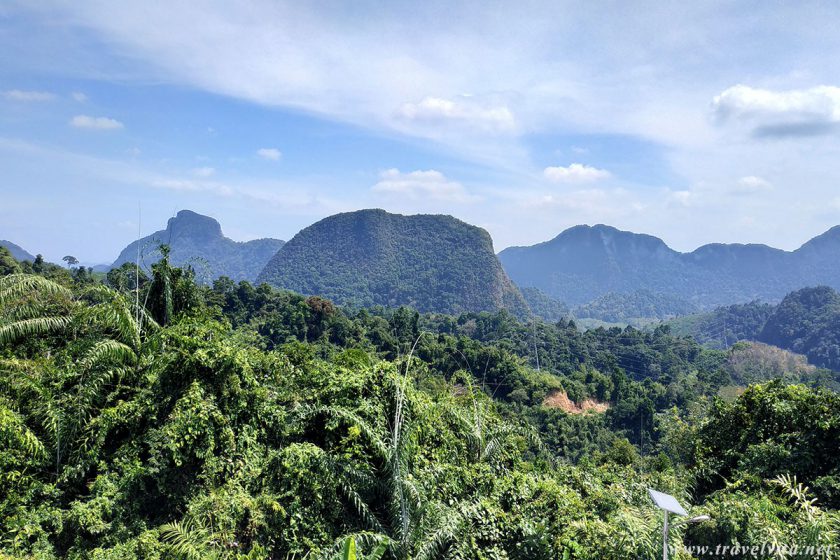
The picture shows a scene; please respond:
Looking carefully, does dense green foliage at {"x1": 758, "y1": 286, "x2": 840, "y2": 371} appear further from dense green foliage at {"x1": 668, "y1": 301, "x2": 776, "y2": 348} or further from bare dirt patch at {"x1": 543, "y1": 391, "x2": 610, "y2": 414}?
bare dirt patch at {"x1": 543, "y1": 391, "x2": 610, "y2": 414}

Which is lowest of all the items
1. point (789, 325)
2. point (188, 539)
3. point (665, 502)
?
point (789, 325)

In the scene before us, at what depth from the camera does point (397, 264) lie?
15088cm

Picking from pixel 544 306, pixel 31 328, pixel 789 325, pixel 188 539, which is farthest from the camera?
pixel 544 306

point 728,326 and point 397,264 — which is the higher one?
point 397,264

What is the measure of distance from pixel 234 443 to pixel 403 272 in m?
142

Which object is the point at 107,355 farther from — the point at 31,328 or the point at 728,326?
the point at 728,326

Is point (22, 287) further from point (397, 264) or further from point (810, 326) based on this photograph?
point (397, 264)

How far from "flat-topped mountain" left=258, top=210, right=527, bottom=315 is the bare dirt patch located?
82.4 metres

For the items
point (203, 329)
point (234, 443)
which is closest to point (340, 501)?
point (234, 443)

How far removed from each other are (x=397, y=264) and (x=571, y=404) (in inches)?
4414

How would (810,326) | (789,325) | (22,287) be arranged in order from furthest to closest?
(789,325) → (810,326) → (22,287)

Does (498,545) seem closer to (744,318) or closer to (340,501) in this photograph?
(340,501)

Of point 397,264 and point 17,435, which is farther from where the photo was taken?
point 397,264

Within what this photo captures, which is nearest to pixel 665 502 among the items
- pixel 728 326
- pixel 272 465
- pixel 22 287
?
pixel 272 465
